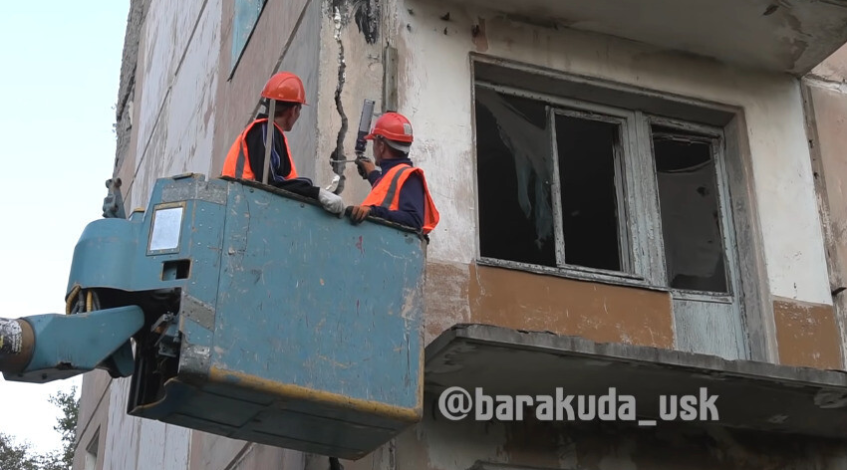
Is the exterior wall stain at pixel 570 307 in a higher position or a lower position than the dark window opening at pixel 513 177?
lower

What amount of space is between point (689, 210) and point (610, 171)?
0.67 metres

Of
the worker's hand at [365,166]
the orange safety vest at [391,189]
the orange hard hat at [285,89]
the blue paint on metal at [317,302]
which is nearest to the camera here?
the blue paint on metal at [317,302]

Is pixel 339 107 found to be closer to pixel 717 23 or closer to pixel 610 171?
pixel 610 171

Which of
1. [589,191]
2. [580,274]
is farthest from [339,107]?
[589,191]

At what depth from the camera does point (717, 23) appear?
8.48 meters

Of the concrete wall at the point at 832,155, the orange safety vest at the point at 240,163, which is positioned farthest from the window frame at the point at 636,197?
the orange safety vest at the point at 240,163

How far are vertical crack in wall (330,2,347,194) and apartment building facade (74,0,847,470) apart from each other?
0.04 ft

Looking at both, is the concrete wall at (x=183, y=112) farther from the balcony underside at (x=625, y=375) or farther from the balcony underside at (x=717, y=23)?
the balcony underside at (x=717, y=23)

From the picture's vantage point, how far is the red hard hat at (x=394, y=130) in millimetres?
7008

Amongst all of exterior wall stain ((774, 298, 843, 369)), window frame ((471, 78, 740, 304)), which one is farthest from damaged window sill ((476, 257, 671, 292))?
exterior wall stain ((774, 298, 843, 369))

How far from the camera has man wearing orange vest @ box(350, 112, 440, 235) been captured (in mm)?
6414

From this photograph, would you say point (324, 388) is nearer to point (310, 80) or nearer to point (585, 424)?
point (585, 424)

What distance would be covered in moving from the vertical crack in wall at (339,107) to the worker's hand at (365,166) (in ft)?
0.61

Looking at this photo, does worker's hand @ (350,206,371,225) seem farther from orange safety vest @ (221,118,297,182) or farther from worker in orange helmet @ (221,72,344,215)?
orange safety vest @ (221,118,297,182)
